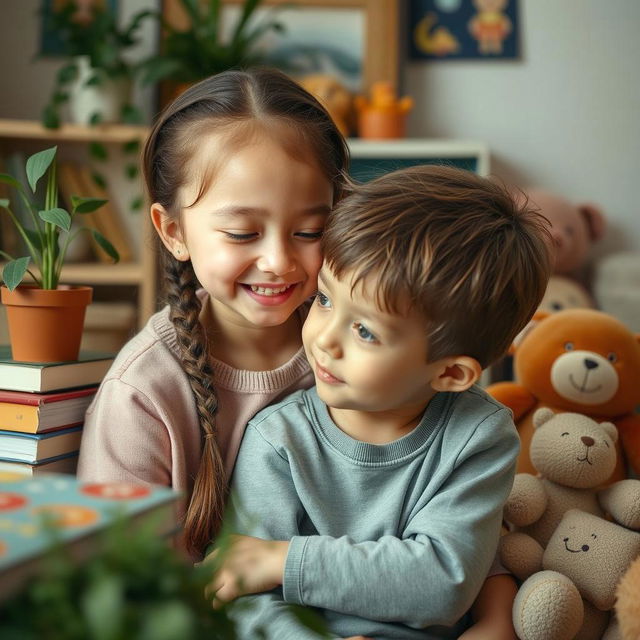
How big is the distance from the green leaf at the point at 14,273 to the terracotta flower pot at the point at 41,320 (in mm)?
46

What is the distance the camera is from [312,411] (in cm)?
108

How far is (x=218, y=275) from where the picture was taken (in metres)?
1.09

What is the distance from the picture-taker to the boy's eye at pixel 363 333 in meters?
0.94

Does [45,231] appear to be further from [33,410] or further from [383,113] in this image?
[383,113]

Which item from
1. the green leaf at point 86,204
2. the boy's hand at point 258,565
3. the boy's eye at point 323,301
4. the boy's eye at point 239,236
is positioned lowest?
the boy's hand at point 258,565

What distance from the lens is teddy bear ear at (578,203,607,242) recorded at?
276cm

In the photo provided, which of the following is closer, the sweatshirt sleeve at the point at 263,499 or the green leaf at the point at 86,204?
the sweatshirt sleeve at the point at 263,499

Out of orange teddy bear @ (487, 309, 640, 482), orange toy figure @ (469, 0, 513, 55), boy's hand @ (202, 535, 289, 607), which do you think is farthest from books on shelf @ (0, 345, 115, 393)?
orange toy figure @ (469, 0, 513, 55)

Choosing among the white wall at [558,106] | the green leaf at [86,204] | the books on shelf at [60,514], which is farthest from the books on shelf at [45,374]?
the white wall at [558,106]

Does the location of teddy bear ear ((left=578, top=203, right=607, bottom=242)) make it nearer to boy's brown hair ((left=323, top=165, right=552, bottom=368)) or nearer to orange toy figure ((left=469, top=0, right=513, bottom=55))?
orange toy figure ((left=469, top=0, right=513, bottom=55))

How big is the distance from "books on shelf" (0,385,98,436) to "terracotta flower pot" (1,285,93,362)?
0.06 m

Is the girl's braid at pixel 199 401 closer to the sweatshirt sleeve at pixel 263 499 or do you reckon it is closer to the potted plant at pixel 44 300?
the sweatshirt sleeve at pixel 263 499

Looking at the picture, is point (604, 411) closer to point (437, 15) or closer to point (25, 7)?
point (437, 15)

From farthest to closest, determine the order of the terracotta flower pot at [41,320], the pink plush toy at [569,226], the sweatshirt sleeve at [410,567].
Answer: the pink plush toy at [569,226]
the terracotta flower pot at [41,320]
the sweatshirt sleeve at [410,567]
